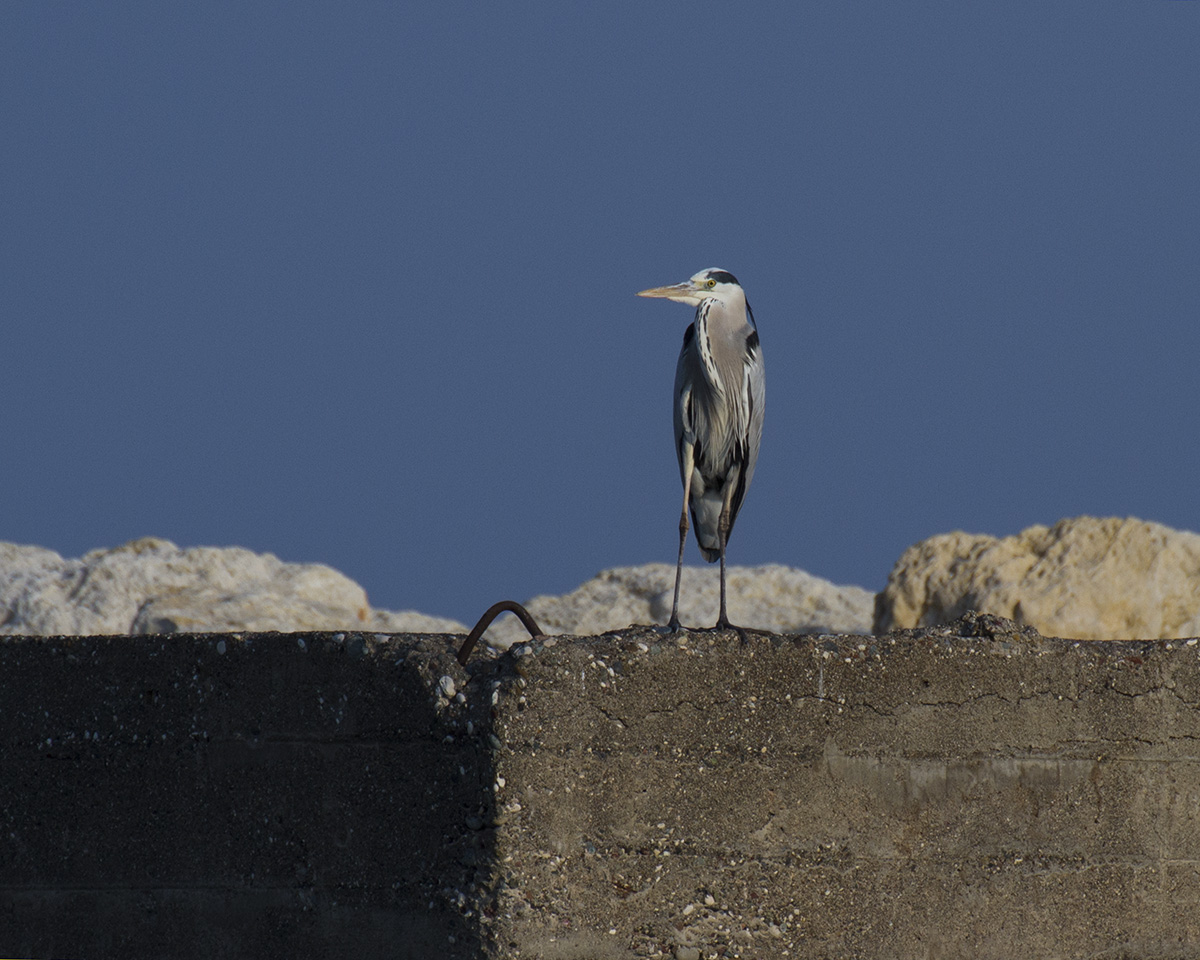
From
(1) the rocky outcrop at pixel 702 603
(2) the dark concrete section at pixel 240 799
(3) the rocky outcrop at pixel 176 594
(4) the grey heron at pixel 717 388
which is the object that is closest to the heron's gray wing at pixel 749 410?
(4) the grey heron at pixel 717 388

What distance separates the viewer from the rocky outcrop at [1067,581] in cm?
920

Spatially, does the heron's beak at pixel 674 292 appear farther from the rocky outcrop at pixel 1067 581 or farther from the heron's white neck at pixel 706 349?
the rocky outcrop at pixel 1067 581

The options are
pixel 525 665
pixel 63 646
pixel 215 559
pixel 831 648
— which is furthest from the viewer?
pixel 215 559

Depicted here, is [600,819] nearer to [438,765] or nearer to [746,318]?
[438,765]

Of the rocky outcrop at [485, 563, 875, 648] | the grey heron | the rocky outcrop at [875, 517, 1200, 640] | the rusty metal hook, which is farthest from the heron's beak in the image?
the rocky outcrop at [485, 563, 875, 648]

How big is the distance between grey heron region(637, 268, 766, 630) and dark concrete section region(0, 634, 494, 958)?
3.92ft

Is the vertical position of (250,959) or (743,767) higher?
(743,767)

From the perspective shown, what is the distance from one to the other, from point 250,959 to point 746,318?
2548mm

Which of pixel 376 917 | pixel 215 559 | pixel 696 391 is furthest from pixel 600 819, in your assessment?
pixel 215 559

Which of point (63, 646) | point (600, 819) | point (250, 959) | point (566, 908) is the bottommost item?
point (250, 959)

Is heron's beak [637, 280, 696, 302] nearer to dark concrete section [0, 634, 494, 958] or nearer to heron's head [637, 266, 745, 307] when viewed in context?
heron's head [637, 266, 745, 307]

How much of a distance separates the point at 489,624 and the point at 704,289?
1.38 meters

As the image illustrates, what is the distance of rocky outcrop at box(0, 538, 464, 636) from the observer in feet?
32.6

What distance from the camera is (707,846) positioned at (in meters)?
3.88
